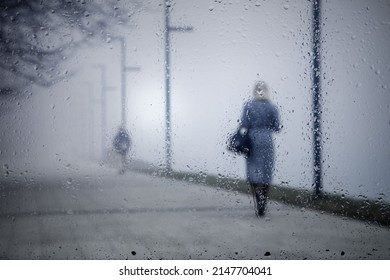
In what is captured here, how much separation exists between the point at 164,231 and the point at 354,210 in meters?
1.51

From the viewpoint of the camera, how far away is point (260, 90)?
2.91 metres

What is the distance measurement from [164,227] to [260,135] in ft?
3.59

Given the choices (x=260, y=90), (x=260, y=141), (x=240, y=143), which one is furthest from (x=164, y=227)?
(x=260, y=90)

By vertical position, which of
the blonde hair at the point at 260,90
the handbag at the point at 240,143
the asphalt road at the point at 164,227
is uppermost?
the blonde hair at the point at 260,90

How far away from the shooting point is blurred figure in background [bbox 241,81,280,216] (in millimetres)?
2955

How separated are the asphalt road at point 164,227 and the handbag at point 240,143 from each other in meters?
0.33

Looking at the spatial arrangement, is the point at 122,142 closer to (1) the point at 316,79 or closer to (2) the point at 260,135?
(2) the point at 260,135

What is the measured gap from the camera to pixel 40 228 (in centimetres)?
321

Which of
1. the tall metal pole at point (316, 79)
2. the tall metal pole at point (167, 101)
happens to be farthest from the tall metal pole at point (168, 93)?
the tall metal pole at point (316, 79)

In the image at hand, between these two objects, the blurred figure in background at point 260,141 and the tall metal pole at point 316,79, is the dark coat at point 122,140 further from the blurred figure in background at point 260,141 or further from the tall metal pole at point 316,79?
the tall metal pole at point 316,79

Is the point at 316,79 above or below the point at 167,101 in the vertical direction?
above

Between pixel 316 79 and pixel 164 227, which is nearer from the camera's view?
pixel 316 79

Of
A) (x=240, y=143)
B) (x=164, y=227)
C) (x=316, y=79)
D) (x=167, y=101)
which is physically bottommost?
(x=164, y=227)

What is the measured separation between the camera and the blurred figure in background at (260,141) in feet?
9.70
